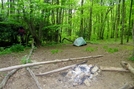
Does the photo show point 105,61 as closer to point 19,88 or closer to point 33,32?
point 19,88

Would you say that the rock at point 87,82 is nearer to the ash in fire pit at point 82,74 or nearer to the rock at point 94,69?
the ash in fire pit at point 82,74

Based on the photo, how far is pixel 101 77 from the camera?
5.64 m

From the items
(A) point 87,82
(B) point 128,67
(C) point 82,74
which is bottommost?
(A) point 87,82

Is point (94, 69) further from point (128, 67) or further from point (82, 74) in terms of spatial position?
point (128, 67)

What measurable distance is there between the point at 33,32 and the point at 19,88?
284 inches

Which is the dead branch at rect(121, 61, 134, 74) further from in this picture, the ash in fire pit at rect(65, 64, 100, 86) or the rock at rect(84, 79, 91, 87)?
the rock at rect(84, 79, 91, 87)

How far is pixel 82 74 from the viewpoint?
560 cm

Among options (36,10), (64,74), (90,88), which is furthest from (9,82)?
(36,10)

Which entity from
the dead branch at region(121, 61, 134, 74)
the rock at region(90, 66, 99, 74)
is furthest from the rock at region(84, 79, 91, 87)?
the dead branch at region(121, 61, 134, 74)

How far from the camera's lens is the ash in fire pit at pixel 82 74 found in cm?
532

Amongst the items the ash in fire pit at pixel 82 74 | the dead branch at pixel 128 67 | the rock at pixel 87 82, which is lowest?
the rock at pixel 87 82

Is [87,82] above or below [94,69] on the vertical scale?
below

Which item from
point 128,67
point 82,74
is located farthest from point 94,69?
point 128,67

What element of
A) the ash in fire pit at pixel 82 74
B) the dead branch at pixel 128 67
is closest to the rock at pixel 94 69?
the ash in fire pit at pixel 82 74
